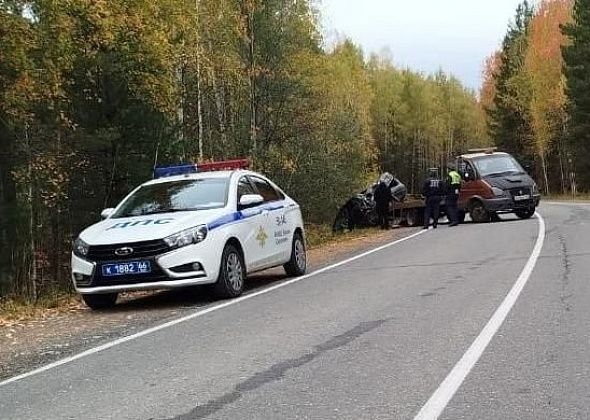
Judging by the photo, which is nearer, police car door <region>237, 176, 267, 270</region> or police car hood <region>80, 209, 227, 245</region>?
police car hood <region>80, 209, 227, 245</region>

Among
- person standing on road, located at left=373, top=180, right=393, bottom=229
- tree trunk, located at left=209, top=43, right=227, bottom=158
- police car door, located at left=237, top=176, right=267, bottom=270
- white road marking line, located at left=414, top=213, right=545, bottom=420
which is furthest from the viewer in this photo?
tree trunk, located at left=209, top=43, right=227, bottom=158

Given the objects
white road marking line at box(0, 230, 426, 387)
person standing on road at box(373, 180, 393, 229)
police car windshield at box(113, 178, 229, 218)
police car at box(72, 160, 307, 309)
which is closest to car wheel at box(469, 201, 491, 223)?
person standing on road at box(373, 180, 393, 229)

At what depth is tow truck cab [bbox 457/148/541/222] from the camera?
24203 millimetres

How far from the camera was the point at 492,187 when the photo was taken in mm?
24234

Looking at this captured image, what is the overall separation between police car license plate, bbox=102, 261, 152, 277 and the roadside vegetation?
4702 centimetres

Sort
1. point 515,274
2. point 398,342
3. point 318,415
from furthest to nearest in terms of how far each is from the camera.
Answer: point 515,274
point 398,342
point 318,415

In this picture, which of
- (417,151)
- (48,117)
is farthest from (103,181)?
(417,151)

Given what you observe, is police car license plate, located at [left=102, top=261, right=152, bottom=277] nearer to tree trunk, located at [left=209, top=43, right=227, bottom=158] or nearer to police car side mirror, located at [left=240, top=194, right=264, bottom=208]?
police car side mirror, located at [left=240, top=194, right=264, bottom=208]

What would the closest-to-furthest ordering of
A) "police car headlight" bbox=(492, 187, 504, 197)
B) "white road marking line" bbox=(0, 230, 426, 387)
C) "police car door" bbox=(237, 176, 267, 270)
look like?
"white road marking line" bbox=(0, 230, 426, 387), "police car door" bbox=(237, 176, 267, 270), "police car headlight" bbox=(492, 187, 504, 197)

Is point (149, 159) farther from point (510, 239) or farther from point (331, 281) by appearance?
point (331, 281)

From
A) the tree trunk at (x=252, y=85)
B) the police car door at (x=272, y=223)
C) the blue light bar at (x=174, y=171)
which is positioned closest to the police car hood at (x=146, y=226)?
the police car door at (x=272, y=223)

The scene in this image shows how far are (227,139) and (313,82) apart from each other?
416cm

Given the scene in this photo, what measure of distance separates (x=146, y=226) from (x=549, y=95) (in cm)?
5574

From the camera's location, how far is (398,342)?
23.4 feet
